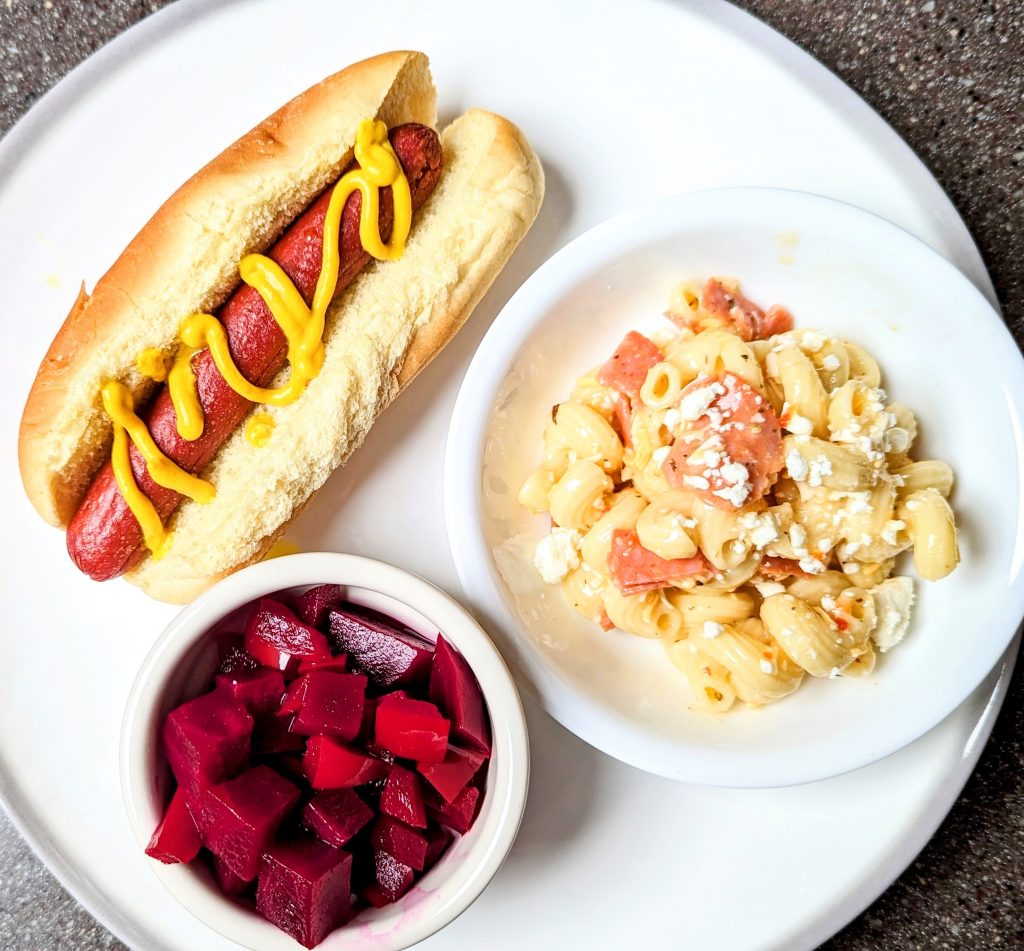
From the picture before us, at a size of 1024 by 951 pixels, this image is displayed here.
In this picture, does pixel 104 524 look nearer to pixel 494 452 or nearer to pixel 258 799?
pixel 258 799

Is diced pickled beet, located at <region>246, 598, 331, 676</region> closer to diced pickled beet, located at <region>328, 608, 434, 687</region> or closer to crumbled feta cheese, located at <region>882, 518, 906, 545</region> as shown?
diced pickled beet, located at <region>328, 608, 434, 687</region>

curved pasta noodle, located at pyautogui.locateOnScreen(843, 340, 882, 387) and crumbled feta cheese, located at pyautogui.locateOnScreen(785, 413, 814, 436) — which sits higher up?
crumbled feta cheese, located at pyautogui.locateOnScreen(785, 413, 814, 436)

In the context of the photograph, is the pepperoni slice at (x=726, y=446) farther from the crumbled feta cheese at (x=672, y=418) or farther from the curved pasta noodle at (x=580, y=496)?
the curved pasta noodle at (x=580, y=496)

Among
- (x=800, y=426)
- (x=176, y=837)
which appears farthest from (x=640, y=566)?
(x=176, y=837)

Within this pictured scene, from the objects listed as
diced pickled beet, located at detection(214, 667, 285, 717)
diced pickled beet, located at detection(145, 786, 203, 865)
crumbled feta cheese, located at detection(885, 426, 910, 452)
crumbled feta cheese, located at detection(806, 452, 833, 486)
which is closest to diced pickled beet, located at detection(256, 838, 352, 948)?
diced pickled beet, located at detection(145, 786, 203, 865)

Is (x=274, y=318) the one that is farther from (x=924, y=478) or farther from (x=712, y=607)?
(x=924, y=478)

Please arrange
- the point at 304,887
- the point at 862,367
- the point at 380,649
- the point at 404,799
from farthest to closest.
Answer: the point at 862,367 → the point at 380,649 → the point at 404,799 → the point at 304,887
